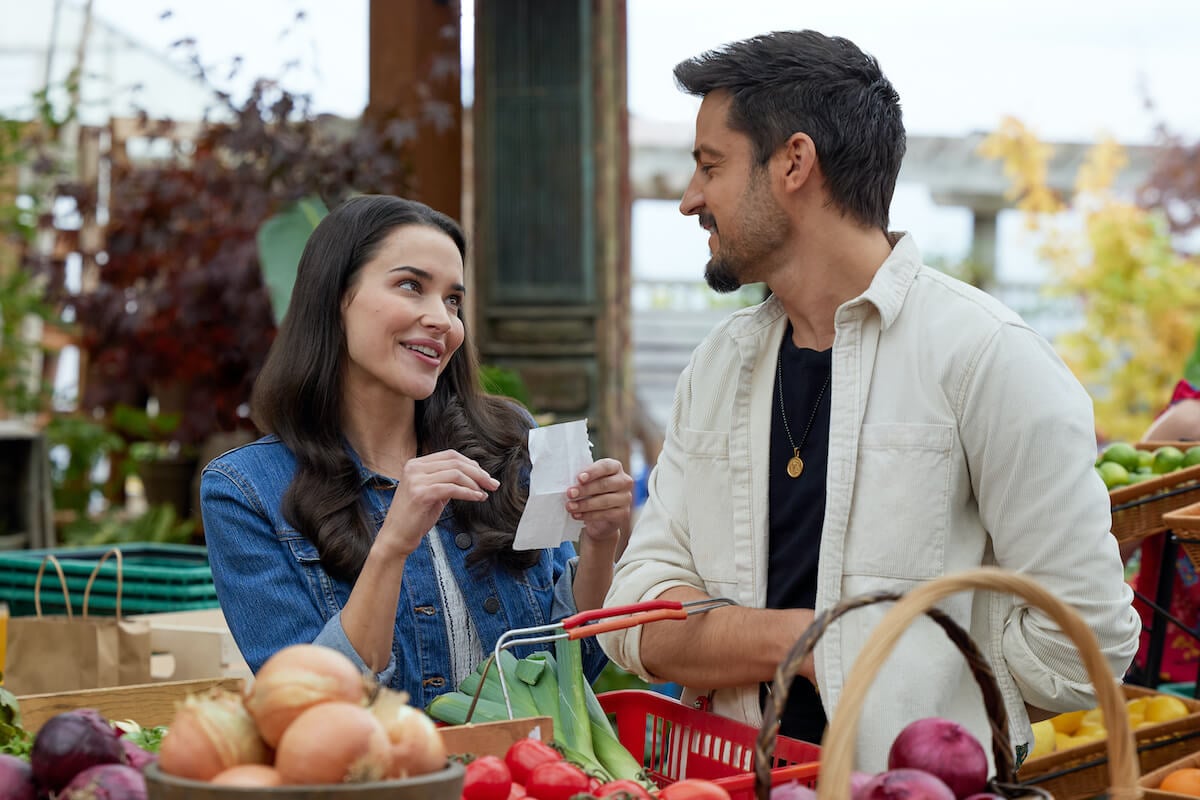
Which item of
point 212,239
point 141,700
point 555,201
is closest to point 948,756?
point 141,700

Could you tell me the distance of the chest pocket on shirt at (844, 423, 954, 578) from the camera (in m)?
1.89

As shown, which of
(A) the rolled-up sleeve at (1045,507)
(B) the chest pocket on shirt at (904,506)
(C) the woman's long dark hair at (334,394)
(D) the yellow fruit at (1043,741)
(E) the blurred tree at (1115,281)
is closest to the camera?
(A) the rolled-up sleeve at (1045,507)

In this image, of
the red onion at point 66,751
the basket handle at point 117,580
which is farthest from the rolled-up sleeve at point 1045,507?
the basket handle at point 117,580

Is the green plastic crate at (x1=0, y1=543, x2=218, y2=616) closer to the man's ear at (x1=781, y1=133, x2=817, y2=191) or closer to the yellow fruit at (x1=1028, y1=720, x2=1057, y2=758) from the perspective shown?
the man's ear at (x1=781, y1=133, x2=817, y2=191)

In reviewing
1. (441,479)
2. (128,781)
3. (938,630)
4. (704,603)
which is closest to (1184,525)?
(938,630)

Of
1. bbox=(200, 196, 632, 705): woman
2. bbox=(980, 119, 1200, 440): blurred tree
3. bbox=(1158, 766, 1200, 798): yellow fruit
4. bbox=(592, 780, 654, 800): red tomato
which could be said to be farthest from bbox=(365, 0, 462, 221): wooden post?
bbox=(980, 119, 1200, 440): blurred tree

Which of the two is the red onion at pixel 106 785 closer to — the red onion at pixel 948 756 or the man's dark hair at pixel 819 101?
the red onion at pixel 948 756

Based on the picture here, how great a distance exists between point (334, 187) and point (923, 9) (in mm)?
6459

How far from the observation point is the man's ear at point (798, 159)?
6.72ft

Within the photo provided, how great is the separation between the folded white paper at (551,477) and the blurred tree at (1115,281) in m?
7.50

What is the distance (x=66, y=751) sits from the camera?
134 cm

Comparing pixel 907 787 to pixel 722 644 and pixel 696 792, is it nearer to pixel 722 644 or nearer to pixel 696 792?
pixel 696 792

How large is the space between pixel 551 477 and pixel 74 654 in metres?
1.36

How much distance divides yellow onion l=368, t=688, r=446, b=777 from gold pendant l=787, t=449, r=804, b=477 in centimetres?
98
